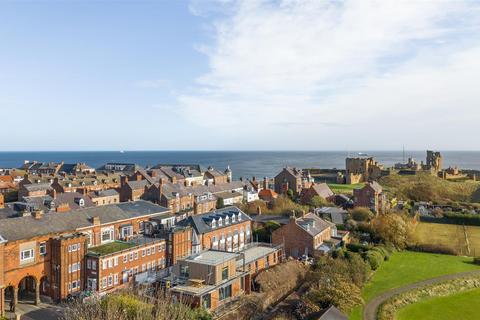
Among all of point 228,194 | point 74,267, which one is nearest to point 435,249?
point 228,194

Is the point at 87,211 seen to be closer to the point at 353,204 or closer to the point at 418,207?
the point at 353,204

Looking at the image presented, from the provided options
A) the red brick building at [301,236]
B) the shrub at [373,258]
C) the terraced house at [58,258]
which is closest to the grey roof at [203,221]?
the terraced house at [58,258]

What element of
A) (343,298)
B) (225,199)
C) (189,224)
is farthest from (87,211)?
(225,199)

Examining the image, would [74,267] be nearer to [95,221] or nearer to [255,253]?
[95,221]

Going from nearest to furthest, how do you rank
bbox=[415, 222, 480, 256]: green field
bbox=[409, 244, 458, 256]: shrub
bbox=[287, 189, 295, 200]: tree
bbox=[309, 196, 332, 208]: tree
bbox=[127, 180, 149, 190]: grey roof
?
bbox=[409, 244, 458, 256]: shrub, bbox=[415, 222, 480, 256]: green field, bbox=[309, 196, 332, 208]: tree, bbox=[127, 180, 149, 190]: grey roof, bbox=[287, 189, 295, 200]: tree

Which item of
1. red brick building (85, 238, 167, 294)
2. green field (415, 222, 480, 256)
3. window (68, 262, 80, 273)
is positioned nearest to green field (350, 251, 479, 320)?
green field (415, 222, 480, 256)

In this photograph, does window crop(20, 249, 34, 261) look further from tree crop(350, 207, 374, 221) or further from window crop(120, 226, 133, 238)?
tree crop(350, 207, 374, 221)

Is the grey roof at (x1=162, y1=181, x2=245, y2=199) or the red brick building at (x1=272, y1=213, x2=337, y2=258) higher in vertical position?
the grey roof at (x1=162, y1=181, x2=245, y2=199)
